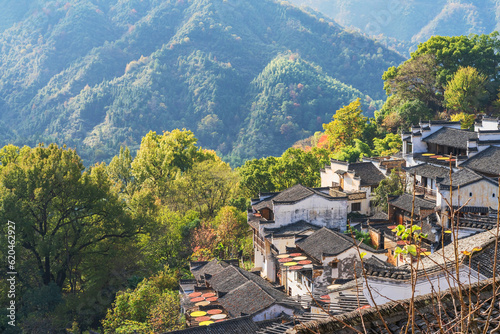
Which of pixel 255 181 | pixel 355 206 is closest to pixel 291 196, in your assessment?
pixel 355 206

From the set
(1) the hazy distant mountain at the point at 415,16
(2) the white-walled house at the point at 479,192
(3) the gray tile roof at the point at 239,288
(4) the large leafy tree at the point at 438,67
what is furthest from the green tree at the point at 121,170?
(1) the hazy distant mountain at the point at 415,16

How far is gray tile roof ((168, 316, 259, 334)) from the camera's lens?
1742cm

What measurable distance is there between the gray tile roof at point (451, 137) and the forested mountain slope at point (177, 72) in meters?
49.1

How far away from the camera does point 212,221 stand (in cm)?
3422

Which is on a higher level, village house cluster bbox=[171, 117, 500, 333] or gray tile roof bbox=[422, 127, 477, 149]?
gray tile roof bbox=[422, 127, 477, 149]

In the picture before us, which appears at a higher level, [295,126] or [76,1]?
[76,1]

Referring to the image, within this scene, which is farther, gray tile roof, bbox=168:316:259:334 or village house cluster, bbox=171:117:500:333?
village house cluster, bbox=171:117:500:333

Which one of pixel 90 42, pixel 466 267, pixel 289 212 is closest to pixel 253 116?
pixel 90 42

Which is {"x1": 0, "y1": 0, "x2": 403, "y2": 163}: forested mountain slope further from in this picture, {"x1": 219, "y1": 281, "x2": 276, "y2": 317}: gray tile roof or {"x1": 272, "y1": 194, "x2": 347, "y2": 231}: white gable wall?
{"x1": 219, "y1": 281, "x2": 276, "y2": 317}: gray tile roof

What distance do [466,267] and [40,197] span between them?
2108 centimetres

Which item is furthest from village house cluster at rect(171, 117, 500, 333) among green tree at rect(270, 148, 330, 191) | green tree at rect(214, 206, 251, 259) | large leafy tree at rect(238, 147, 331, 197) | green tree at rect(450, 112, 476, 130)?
green tree at rect(450, 112, 476, 130)

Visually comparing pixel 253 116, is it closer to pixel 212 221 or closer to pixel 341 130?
pixel 341 130

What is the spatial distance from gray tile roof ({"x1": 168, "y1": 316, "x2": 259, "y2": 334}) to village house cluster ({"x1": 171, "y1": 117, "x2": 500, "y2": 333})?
4 centimetres

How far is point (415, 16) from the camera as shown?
167125 millimetres
